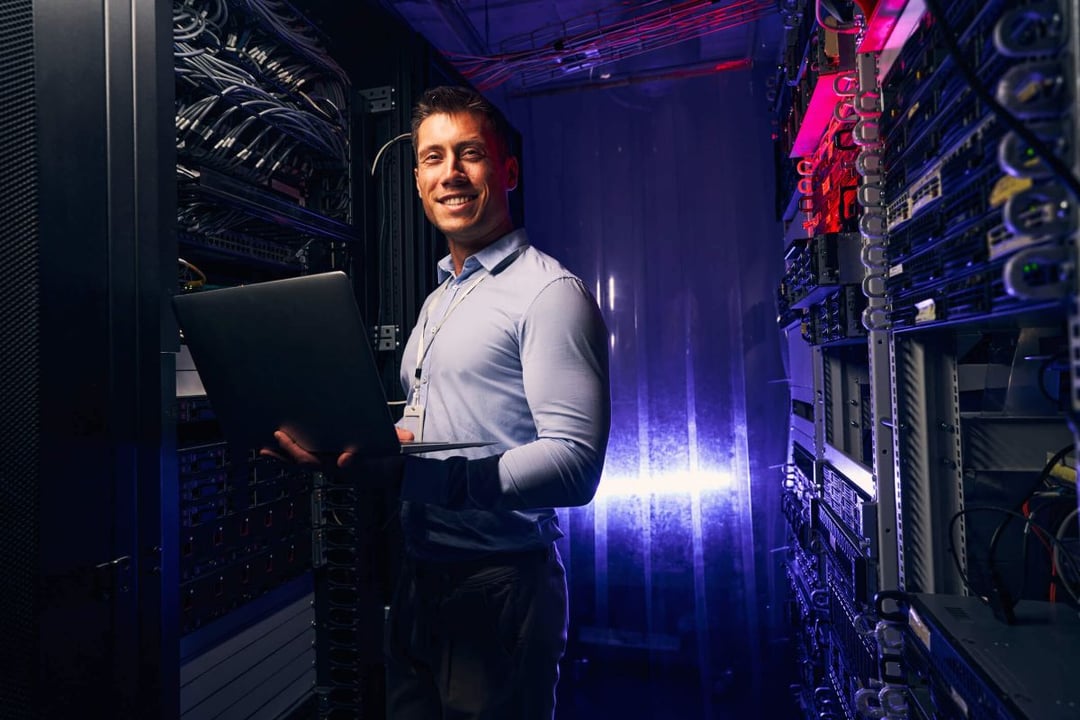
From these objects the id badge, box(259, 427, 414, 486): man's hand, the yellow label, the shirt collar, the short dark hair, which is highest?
the short dark hair

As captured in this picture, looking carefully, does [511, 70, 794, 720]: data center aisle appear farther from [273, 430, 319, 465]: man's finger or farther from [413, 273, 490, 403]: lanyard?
[273, 430, 319, 465]: man's finger

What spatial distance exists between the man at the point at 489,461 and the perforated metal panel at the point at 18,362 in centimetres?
39

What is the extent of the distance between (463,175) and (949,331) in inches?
39.2

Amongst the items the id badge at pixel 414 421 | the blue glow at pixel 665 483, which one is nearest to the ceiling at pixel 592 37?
the id badge at pixel 414 421

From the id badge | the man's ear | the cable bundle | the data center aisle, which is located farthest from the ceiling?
the id badge

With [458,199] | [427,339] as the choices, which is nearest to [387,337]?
[427,339]

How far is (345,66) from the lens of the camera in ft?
6.43

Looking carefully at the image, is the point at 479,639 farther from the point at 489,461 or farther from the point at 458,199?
the point at 458,199

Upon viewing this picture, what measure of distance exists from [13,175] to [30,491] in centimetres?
50

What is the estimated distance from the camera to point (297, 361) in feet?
3.00

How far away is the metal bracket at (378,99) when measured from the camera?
1.92 metres

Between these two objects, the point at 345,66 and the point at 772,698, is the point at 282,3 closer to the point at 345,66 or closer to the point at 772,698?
the point at 345,66

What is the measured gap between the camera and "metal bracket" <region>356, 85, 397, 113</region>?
1.92 meters

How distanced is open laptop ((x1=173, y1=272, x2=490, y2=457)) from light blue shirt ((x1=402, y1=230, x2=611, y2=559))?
12 cm
